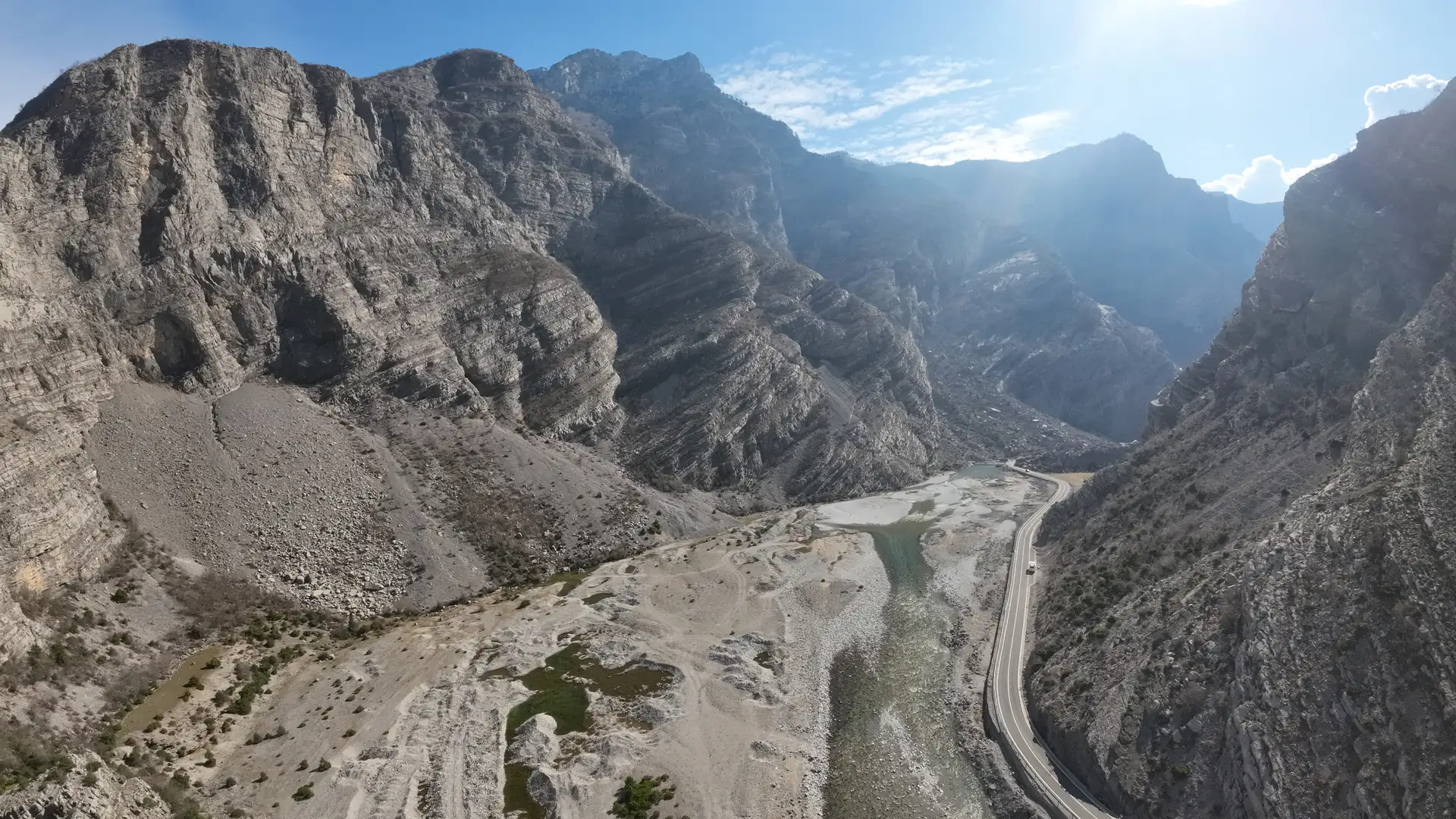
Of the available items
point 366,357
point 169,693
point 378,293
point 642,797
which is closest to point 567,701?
point 642,797

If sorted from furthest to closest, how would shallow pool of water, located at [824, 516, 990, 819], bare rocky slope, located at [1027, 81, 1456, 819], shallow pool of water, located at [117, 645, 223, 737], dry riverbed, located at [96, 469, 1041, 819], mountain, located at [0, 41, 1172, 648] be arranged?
mountain, located at [0, 41, 1172, 648] < shallow pool of water, located at [117, 645, 223, 737] < shallow pool of water, located at [824, 516, 990, 819] < dry riverbed, located at [96, 469, 1041, 819] < bare rocky slope, located at [1027, 81, 1456, 819]

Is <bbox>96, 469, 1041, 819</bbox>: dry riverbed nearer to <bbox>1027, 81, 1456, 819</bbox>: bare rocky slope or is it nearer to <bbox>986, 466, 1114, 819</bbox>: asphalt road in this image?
<bbox>986, 466, 1114, 819</bbox>: asphalt road

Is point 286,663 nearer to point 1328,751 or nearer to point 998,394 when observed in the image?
point 1328,751

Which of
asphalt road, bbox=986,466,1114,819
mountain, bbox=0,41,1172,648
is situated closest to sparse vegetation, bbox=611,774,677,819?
asphalt road, bbox=986,466,1114,819

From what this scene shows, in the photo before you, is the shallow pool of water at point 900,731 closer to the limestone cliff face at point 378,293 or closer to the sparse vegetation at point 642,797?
the sparse vegetation at point 642,797

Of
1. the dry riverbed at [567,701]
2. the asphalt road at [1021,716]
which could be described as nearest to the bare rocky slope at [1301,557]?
the asphalt road at [1021,716]

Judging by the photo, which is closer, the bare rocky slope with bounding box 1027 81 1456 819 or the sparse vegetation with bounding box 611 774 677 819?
the bare rocky slope with bounding box 1027 81 1456 819
